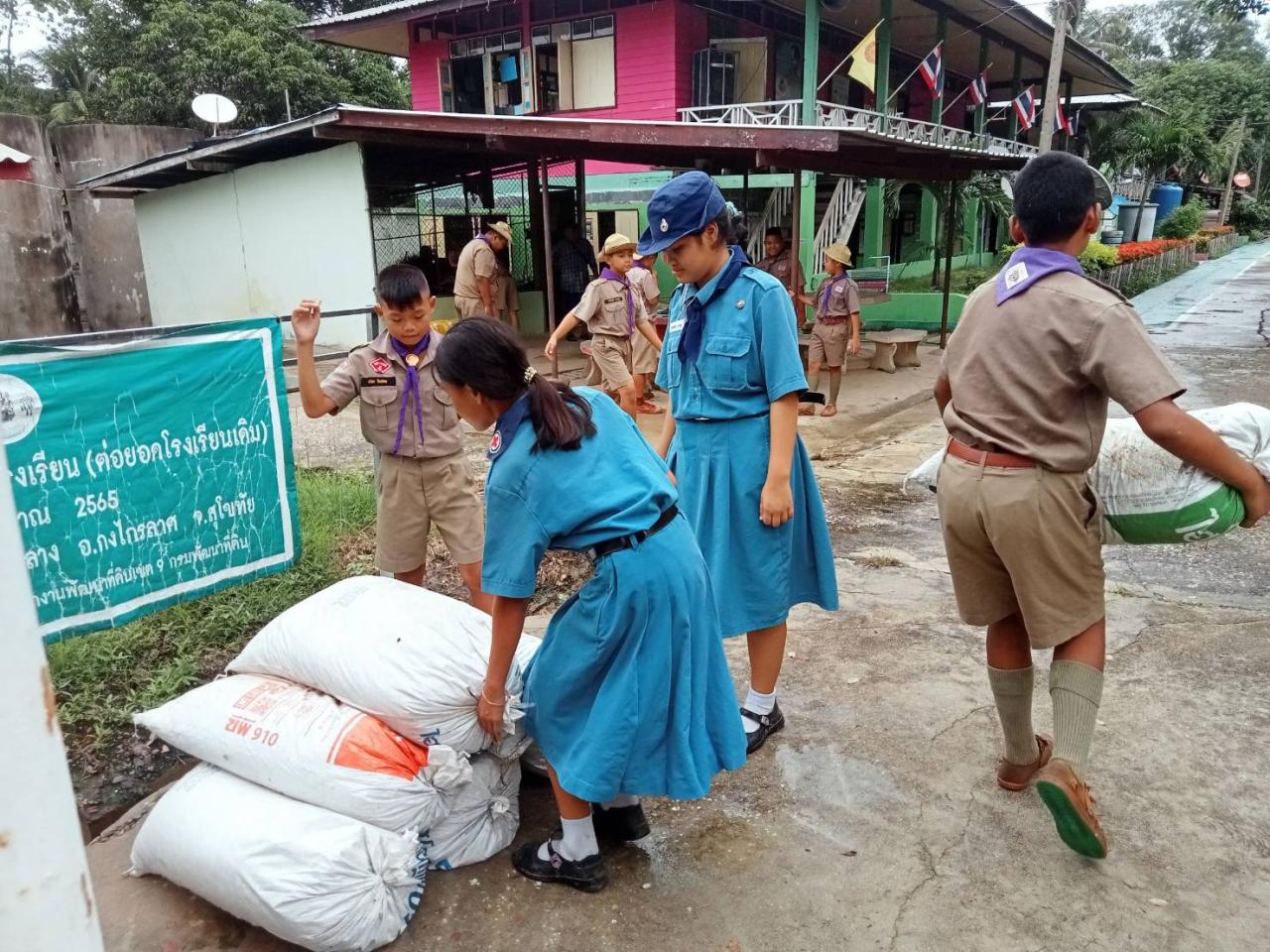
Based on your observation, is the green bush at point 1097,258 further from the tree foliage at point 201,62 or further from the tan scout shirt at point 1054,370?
the tree foliage at point 201,62

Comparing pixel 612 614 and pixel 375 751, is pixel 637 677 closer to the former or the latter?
pixel 612 614

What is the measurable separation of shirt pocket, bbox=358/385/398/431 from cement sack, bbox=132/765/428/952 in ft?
4.28

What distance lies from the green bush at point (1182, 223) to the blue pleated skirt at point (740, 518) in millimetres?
32893

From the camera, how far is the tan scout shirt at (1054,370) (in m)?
1.95

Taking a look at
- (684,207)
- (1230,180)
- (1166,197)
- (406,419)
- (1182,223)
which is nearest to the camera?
(684,207)

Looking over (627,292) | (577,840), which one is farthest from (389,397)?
(627,292)

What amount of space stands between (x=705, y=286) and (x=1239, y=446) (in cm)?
136

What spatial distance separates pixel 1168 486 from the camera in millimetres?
2152

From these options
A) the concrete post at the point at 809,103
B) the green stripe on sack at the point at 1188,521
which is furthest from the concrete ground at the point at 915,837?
the concrete post at the point at 809,103

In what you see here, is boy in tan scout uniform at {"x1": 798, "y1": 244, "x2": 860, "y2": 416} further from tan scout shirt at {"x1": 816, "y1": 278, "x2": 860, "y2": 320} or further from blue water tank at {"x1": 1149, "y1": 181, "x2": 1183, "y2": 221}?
blue water tank at {"x1": 1149, "y1": 181, "x2": 1183, "y2": 221}

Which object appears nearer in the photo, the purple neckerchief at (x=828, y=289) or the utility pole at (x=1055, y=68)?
the purple neckerchief at (x=828, y=289)

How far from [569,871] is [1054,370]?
161 cm

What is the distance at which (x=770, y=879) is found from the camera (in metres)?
2.23

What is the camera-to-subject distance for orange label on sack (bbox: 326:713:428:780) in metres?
2.08
